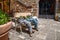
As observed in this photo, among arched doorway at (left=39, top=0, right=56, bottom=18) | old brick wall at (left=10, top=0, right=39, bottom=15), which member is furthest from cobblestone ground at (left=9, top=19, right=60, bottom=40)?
arched doorway at (left=39, top=0, right=56, bottom=18)

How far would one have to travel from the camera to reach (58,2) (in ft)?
23.0

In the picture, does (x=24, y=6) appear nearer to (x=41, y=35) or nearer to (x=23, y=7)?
(x=23, y=7)

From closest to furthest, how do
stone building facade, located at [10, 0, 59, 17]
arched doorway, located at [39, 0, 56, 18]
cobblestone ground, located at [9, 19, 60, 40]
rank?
cobblestone ground, located at [9, 19, 60, 40] → stone building facade, located at [10, 0, 59, 17] → arched doorway, located at [39, 0, 56, 18]

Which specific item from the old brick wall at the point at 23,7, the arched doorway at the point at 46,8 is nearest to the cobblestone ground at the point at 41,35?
the old brick wall at the point at 23,7

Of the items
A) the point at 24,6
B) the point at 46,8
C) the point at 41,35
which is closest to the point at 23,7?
the point at 24,6

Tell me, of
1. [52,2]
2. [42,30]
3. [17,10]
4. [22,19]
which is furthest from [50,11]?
[22,19]

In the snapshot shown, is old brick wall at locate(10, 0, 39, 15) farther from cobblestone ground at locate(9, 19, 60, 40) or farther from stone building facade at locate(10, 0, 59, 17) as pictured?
cobblestone ground at locate(9, 19, 60, 40)

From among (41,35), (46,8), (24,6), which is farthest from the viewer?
(46,8)

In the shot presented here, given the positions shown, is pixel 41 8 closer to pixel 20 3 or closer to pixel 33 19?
pixel 20 3

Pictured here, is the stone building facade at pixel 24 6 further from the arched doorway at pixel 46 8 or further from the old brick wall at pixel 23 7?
the arched doorway at pixel 46 8

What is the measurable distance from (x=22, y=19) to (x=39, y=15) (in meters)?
2.75

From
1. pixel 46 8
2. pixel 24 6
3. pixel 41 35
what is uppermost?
pixel 24 6

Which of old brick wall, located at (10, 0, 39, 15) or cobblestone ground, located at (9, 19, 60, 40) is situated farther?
old brick wall, located at (10, 0, 39, 15)

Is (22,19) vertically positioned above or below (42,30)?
above
